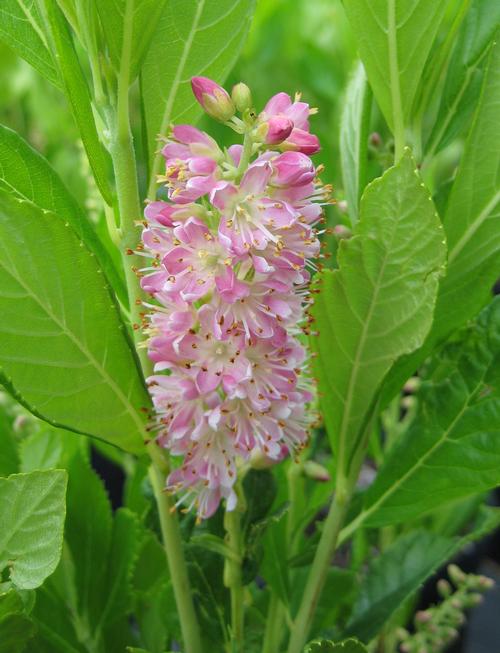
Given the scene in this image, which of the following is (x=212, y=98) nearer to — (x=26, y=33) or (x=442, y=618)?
(x=26, y=33)

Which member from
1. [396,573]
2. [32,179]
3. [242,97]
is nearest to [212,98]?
[242,97]

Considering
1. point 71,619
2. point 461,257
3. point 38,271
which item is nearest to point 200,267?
point 38,271

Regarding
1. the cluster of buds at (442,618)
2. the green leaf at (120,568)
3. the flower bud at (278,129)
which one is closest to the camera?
the flower bud at (278,129)

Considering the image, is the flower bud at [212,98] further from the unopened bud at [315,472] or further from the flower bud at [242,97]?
the unopened bud at [315,472]

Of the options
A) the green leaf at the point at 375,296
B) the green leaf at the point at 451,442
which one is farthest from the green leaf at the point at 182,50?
the green leaf at the point at 451,442

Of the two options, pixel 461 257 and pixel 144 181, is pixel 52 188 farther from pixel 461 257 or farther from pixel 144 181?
pixel 461 257

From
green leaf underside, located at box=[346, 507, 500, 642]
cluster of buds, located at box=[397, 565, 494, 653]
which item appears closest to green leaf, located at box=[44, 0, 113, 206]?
green leaf underside, located at box=[346, 507, 500, 642]

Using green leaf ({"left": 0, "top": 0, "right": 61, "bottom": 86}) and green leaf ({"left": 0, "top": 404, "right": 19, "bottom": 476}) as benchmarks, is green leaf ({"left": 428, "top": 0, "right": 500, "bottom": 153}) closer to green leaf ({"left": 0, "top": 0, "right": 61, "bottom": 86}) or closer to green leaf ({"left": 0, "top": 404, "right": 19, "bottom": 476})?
green leaf ({"left": 0, "top": 0, "right": 61, "bottom": 86})
